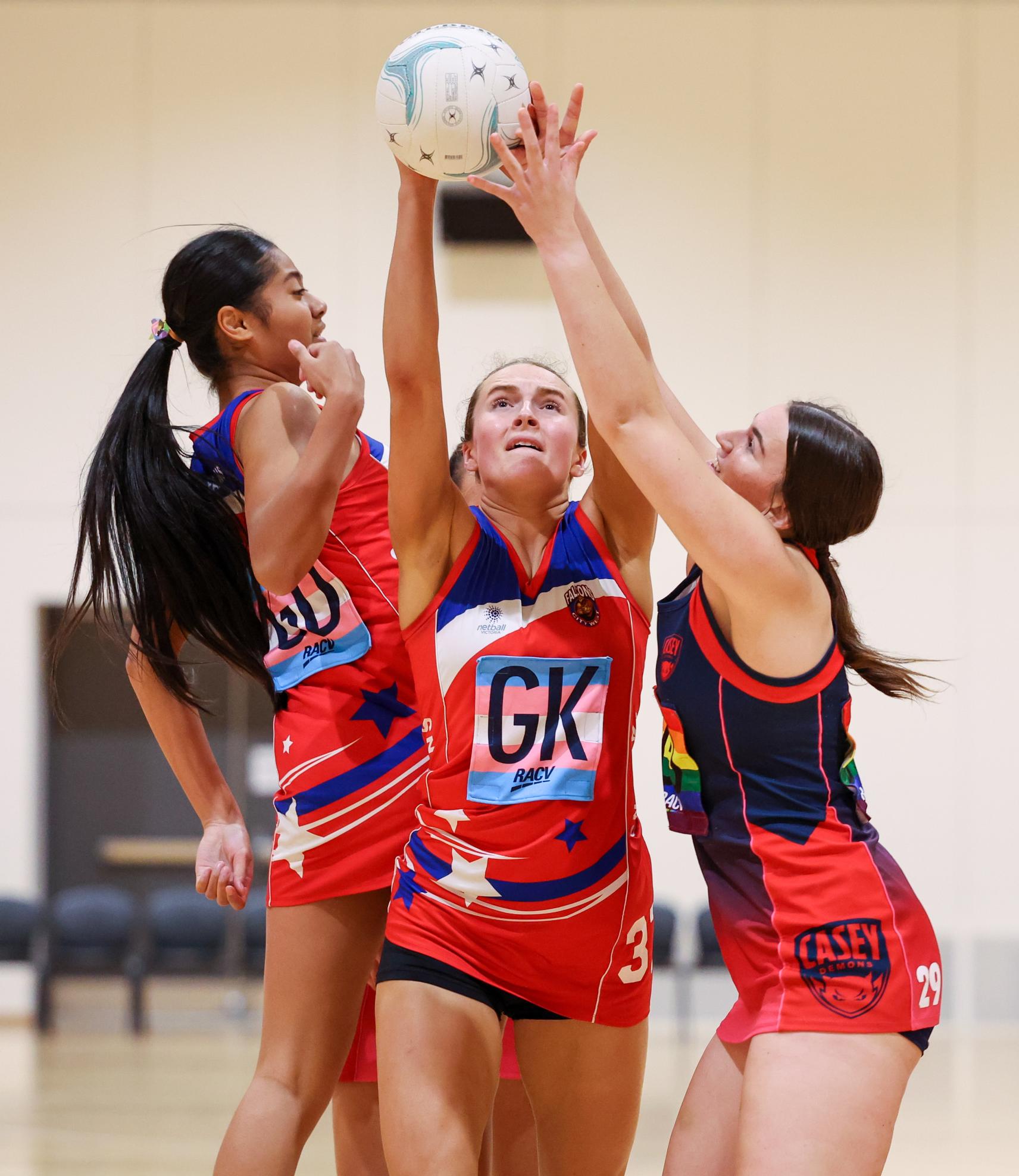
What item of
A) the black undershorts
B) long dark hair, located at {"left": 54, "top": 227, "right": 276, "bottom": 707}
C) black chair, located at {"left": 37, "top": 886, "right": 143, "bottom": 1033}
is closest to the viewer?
the black undershorts

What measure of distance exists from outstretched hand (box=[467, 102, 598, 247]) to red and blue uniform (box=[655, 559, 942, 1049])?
60 cm

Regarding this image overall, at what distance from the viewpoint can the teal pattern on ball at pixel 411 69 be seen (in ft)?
6.76

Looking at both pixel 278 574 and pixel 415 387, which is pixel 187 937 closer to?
pixel 278 574

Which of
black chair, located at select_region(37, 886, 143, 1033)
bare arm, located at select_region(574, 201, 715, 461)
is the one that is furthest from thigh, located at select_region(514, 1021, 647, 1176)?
black chair, located at select_region(37, 886, 143, 1033)

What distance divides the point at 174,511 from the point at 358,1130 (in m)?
1.27

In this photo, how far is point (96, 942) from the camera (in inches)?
268

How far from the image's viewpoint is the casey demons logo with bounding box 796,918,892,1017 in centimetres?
190

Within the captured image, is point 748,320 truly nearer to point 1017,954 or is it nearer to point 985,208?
point 985,208

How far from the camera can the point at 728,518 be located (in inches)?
75.4

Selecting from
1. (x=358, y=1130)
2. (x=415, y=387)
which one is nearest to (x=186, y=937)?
(x=358, y=1130)

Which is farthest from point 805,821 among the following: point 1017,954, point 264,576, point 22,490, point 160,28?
point 160,28

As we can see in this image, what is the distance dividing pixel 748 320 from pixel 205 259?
5.77 metres

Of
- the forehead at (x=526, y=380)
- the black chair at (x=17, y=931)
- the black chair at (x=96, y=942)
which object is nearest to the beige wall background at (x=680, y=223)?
the black chair at (x=17, y=931)

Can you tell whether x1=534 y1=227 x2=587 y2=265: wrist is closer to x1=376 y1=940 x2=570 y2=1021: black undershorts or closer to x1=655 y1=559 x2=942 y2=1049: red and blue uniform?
x1=655 y1=559 x2=942 y2=1049: red and blue uniform
